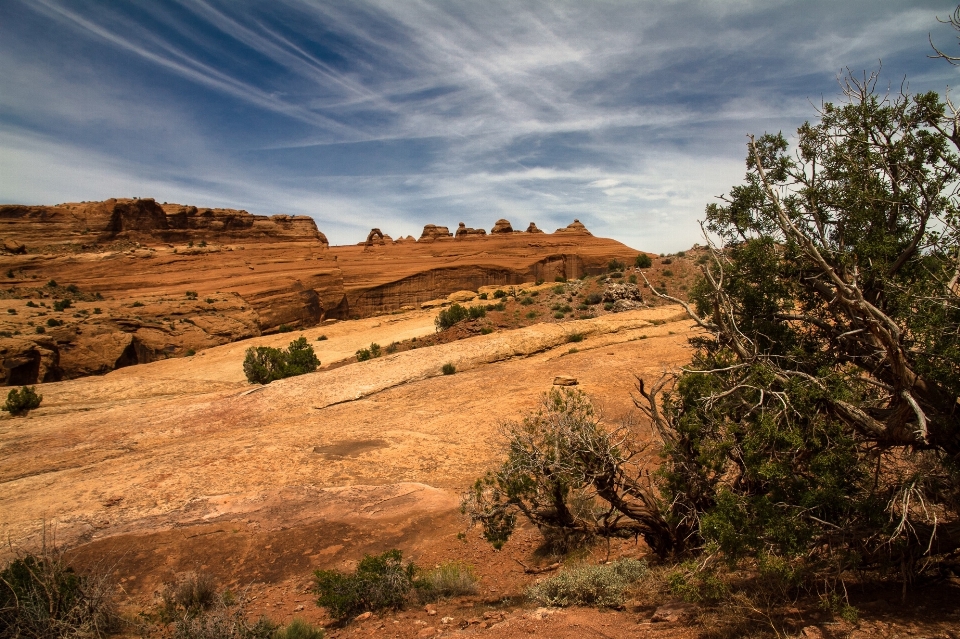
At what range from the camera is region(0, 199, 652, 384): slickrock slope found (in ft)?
92.4

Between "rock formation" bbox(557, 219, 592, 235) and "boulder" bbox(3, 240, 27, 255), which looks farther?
"rock formation" bbox(557, 219, 592, 235)

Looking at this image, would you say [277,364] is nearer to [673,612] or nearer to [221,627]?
[221,627]

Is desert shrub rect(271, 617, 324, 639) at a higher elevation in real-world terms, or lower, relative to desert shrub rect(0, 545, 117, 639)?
lower

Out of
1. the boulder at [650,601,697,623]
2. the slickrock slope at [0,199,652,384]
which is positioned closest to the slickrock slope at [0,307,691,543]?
the boulder at [650,601,697,623]

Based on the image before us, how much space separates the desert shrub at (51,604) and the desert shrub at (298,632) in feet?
6.27

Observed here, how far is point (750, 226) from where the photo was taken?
5.84 metres

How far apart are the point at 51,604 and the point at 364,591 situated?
10.3 feet

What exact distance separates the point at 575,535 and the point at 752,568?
8.71ft

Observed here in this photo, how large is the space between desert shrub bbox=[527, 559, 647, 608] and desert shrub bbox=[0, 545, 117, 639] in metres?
4.79

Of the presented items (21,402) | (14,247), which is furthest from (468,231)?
(21,402)

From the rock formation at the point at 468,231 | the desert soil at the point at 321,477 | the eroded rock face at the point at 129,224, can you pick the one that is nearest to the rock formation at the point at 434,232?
the rock formation at the point at 468,231

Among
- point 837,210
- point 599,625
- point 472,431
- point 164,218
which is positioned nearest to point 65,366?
point 472,431

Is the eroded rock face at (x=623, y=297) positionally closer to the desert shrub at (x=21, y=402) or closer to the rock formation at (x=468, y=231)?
the desert shrub at (x=21, y=402)

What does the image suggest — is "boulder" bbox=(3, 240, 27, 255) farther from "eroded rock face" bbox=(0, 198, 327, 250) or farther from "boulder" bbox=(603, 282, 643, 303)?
"boulder" bbox=(603, 282, 643, 303)
